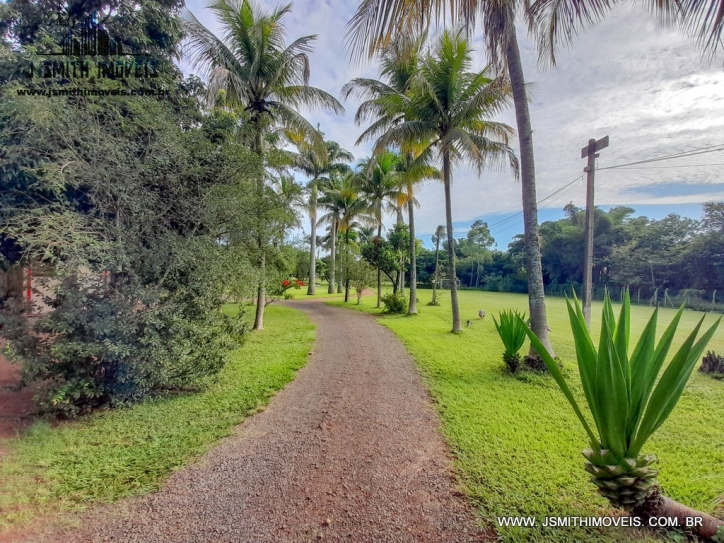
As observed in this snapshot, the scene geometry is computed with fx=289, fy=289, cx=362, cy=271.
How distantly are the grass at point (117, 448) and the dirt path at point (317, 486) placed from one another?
0.89 feet

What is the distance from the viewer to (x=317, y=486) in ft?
8.34

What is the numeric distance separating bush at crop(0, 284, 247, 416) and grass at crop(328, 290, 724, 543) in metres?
3.84

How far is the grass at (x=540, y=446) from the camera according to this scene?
2.27 m

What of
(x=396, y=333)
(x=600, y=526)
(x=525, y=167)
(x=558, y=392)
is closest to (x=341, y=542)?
(x=600, y=526)

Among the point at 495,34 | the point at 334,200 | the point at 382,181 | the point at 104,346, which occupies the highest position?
the point at 334,200

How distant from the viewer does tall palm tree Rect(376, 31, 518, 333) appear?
8.29 metres

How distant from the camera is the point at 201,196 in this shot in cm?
440

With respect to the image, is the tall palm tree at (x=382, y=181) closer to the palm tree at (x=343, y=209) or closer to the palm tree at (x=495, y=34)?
the palm tree at (x=343, y=209)

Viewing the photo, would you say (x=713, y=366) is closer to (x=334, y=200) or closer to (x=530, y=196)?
(x=530, y=196)

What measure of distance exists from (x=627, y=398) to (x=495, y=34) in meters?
4.98

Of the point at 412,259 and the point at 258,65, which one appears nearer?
the point at 258,65

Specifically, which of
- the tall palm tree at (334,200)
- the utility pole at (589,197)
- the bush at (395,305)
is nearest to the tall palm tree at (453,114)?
the utility pole at (589,197)

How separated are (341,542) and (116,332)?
361 centimetres

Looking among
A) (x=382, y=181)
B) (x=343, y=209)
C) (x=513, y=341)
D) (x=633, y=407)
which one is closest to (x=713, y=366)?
(x=513, y=341)
